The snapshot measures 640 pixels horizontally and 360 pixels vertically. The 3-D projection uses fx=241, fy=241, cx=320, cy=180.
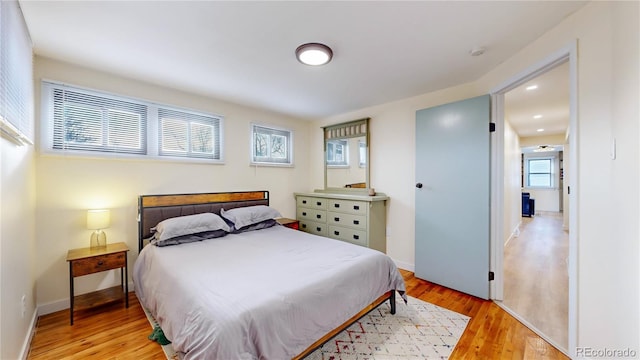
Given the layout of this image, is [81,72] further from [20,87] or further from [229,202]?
[229,202]

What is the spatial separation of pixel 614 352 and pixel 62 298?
14.5ft

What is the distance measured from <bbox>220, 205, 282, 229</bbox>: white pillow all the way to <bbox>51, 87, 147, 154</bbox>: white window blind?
1249mm

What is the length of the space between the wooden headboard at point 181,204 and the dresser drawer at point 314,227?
0.91 metres

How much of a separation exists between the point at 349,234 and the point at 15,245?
3209 millimetres

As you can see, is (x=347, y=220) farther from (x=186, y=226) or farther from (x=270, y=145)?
(x=186, y=226)

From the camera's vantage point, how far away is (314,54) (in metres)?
2.11

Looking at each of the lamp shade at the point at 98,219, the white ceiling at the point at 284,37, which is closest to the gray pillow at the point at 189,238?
the lamp shade at the point at 98,219

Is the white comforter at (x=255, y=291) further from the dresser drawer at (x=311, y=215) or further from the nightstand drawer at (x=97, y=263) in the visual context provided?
the dresser drawer at (x=311, y=215)

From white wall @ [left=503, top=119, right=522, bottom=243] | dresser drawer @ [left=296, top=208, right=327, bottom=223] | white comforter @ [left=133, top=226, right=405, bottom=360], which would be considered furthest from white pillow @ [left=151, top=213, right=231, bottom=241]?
white wall @ [left=503, top=119, right=522, bottom=243]

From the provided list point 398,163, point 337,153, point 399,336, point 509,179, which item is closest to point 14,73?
point 399,336

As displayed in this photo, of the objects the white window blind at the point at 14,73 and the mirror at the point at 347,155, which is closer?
the white window blind at the point at 14,73

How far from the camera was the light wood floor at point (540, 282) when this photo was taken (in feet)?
7.22

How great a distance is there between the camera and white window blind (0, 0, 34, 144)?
1.32m

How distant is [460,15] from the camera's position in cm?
169
